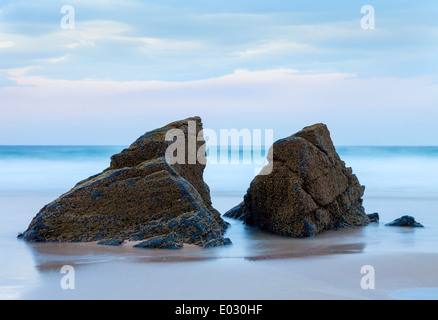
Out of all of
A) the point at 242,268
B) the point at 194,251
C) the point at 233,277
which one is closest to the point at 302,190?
the point at 194,251

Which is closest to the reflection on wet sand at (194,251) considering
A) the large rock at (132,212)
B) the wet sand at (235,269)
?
the wet sand at (235,269)

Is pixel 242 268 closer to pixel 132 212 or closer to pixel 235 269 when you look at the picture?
pixel 235 269

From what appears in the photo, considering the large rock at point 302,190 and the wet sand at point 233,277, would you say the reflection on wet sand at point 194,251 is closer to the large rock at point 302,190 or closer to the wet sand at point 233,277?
the wet sand at point 233,277

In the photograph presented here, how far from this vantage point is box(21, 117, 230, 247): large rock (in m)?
7.47

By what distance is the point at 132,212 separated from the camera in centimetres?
773

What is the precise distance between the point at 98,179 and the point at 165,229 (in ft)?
4.95

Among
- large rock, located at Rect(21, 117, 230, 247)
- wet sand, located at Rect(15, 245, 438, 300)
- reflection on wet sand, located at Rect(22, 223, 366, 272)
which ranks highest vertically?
large rock, located at Rect(21, 117, 230, 247)

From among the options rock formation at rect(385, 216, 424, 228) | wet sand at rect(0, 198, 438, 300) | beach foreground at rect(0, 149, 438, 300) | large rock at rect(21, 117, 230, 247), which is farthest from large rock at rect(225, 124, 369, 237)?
large rock at rect(21, 117, 230, 247)

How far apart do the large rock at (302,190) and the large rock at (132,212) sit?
1140mm

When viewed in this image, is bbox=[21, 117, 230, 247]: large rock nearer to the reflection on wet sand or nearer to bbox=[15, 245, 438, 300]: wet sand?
the reflection on wet sand

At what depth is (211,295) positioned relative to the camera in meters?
5.23

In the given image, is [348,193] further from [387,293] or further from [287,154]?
[387,293]

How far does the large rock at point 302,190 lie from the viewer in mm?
8391

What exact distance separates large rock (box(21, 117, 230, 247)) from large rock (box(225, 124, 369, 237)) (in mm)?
1140
